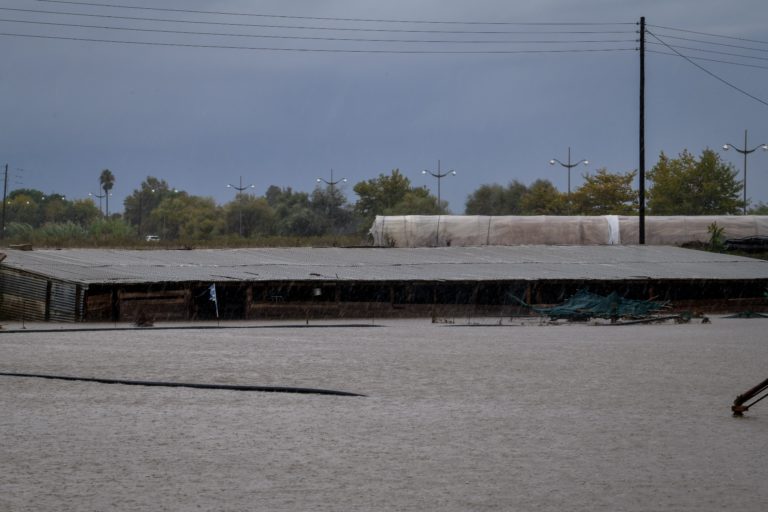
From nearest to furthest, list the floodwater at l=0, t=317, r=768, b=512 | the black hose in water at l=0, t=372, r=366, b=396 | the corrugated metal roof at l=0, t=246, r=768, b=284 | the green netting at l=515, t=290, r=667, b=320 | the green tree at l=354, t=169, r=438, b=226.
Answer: the floodwater at l=0, t=317, r=768, b=512, the black hose in water at l=0, t=372, r=366, b=396, the green netting at l=515, t=290, r=667, b=320, the corrugated metal roof at l=0, t=246, r=768, b=284, the green tree at l=354, t=169, r=438, b=226

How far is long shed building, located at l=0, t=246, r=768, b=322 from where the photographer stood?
35938 mm

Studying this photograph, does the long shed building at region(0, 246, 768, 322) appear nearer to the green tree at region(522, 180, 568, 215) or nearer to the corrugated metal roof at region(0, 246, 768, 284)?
the corrugated metal roof at region(0, 246, 768, 284)

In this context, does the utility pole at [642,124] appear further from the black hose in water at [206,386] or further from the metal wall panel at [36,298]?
the black hose in water at [206,386]

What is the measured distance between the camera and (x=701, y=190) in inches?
3846

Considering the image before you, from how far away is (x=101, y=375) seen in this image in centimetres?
1836

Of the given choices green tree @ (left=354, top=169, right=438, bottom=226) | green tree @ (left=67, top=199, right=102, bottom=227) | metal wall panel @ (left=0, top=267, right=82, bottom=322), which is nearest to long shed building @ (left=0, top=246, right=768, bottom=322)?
metal wall panel @ (left=0, top=267, right=82, bottom=322)

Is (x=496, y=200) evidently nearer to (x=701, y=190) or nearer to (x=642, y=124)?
(x=701, y=190)

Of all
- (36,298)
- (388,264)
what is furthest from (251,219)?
(36,298)

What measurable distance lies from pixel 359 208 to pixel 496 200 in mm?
26037

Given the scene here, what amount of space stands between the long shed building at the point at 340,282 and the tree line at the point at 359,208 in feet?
72.1

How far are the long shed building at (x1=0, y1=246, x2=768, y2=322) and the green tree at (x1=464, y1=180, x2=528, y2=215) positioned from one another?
95.1 metres

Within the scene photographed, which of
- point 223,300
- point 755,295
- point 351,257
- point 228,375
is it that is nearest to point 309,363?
point 228,375

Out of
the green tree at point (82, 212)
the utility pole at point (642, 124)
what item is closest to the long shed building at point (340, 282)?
the utility pole at point (642, 124)

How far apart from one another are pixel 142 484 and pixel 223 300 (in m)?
29.9
